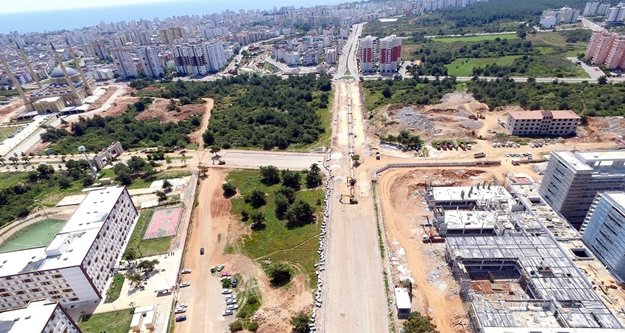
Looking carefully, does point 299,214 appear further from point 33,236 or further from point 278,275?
point 33,236

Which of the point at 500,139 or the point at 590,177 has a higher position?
the point at 590,177

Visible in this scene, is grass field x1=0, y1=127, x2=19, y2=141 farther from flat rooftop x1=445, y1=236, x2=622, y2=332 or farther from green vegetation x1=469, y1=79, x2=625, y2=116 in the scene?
green vegetation x1=469, y1=79, x2=625, y2=116

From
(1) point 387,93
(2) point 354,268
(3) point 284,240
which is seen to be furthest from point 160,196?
(1) point 387,93

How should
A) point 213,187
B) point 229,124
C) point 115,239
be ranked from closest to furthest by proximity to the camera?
point 115,239, point 213,187, point 229,124

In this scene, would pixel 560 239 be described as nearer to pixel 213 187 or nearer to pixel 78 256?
pixel 213 187

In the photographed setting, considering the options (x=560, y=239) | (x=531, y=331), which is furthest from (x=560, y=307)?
(x=560, y=239)

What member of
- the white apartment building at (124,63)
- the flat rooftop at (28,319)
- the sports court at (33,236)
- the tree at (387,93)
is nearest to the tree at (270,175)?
the sports court at (33,236)

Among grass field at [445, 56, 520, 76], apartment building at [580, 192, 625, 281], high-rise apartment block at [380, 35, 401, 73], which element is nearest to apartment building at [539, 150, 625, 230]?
apartment building at [580, 192, 625, 281]
